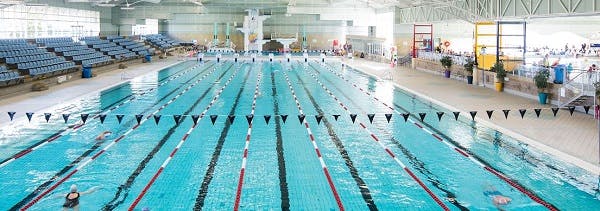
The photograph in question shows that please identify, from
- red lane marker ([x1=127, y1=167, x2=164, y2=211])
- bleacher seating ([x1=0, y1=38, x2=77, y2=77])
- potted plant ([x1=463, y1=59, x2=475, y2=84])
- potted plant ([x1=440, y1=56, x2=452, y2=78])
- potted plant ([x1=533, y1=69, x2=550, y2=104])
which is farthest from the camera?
potted plant ([x1=440, y1=56, x2=452, y2=78])

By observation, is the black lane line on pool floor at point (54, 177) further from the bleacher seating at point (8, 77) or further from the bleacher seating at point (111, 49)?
the bleacher seating at point (111, 49)

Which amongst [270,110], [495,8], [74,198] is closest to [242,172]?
[74,198]

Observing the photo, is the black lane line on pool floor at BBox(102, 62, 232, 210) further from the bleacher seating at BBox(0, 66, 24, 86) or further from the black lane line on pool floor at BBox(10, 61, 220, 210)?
the bleacher seating at BBox(0, 66, 24, 86)

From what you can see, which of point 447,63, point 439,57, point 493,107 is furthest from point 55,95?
point 439,57

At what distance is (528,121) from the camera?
1622cm

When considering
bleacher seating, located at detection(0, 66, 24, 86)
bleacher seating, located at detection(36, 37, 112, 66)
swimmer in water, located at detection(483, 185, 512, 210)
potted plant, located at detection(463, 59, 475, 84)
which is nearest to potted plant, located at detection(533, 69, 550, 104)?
potted plant, located at detection(463, 59, 475, 84)

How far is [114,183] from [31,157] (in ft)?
10.8

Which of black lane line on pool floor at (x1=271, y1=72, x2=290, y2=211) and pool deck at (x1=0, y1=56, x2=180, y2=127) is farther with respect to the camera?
pool deck at (x1=0, y1=56, x2=180, y2=127)

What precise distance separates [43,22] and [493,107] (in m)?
32.0

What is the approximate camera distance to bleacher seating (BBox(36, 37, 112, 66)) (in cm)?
3173

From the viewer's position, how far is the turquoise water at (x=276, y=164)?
9125 millimetres

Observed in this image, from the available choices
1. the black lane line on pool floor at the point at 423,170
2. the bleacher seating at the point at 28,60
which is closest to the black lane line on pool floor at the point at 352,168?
the black lane line on pool floor at the point at 423,170

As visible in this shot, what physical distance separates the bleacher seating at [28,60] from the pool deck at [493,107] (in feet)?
3.19

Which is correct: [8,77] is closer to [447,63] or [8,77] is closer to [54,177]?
[54,177]
